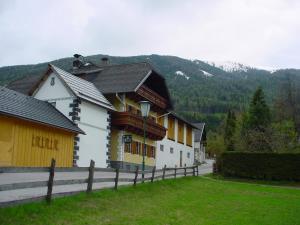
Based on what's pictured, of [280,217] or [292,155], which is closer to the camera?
[280,217]

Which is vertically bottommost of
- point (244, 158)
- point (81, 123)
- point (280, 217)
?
point (280, 217)

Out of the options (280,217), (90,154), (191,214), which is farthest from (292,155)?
(191,214)

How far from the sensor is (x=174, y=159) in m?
50.8

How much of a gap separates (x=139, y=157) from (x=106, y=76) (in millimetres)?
8082

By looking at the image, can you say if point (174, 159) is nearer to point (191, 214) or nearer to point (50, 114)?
point (50, 114)

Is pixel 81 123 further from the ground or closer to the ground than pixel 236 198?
further from the ground

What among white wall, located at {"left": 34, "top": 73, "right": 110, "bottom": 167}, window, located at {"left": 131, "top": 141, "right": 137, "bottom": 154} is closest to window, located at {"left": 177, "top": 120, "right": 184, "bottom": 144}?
window, located at {"left": 131, "top": 141, "right": 137, "bottom": 154}

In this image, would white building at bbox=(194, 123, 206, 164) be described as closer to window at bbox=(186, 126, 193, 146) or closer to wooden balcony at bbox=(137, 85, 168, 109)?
window at bbox=(186, 126, 193, 146)

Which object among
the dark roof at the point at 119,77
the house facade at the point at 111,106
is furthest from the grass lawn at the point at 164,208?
the dark roof at the point at 119,77

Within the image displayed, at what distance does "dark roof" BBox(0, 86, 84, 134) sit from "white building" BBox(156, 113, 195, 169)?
1762cm

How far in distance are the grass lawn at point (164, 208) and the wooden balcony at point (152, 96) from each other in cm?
1478

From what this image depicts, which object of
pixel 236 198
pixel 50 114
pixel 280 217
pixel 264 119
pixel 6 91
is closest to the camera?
pixel 280 217

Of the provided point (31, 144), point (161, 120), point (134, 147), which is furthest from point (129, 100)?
point (31, 144)

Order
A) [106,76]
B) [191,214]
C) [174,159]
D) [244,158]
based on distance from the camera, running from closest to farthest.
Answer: [191,214]
[244,158]
[106,76]
[174,159]
